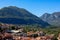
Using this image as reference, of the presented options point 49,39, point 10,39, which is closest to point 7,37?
point 10,39

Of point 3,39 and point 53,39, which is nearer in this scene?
point 3,39

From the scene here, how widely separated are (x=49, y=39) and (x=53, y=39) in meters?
2.56

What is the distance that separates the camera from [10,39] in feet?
125

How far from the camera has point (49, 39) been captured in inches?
1850

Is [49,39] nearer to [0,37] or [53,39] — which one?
[53,39]

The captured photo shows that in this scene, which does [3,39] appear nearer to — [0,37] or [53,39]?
[0,37]

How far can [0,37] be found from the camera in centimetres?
3703

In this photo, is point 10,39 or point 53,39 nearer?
point 10,39

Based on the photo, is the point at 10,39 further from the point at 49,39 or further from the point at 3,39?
the point at 49,39

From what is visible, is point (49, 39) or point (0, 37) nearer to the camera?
point (0, 37)

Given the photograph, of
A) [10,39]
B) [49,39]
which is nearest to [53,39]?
[49,39]

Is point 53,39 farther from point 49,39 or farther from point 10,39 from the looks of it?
point 10,39

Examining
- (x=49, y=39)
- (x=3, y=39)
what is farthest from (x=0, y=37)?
(x=49, y=39)

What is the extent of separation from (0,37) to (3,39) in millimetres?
641
